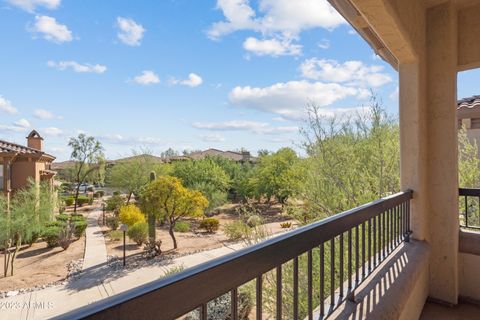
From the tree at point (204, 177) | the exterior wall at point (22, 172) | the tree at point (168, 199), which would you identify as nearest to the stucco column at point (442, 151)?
the tree at point (168, 199)

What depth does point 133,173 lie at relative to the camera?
18125 millimetres

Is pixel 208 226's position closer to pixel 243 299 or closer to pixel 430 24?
pixel 243 299

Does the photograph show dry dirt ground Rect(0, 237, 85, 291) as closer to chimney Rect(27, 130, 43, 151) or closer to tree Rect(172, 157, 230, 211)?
chimney Rect(27, 130, 43, 151)

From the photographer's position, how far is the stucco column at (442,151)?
2418 mm

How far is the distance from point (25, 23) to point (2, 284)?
840cm

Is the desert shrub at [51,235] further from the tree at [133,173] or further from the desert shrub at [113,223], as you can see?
the tree at [133,173]

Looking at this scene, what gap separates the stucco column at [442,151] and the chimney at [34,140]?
16015 millimetres

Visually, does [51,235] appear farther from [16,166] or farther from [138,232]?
[16,166]

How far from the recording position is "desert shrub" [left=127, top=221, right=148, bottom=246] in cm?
1084

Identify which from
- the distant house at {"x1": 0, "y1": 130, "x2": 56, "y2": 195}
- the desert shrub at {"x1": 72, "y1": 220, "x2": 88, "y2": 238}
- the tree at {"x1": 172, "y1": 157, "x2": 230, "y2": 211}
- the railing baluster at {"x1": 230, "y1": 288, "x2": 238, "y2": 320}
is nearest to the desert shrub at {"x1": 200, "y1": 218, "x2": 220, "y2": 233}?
the tree at {"x1": 172, "y1": 157, "x2": 230, "y2": 211}

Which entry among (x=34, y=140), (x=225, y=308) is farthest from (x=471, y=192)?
(x=34, y=140)

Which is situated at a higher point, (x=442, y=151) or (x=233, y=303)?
(x=442, y=151)

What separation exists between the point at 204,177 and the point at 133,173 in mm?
4552

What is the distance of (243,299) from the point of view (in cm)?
388
